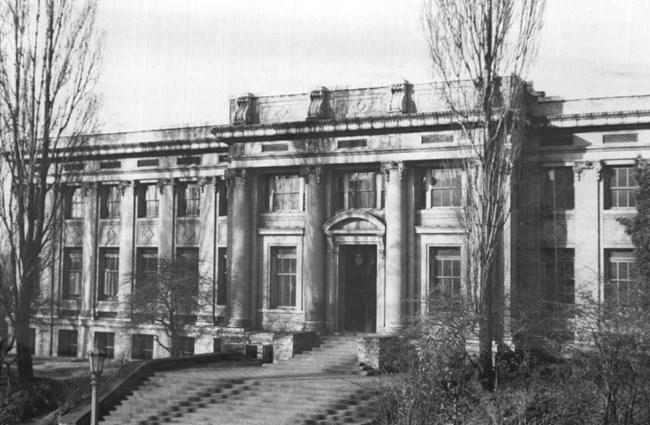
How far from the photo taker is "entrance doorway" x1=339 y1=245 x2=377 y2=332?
32.2 meters

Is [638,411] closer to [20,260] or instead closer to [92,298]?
[20,260]

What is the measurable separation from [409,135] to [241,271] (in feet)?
27.0

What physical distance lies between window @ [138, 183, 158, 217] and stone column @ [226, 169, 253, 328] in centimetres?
622

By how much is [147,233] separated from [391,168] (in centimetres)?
1270

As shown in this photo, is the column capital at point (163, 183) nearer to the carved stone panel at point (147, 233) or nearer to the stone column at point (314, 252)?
the carved stone panel at point (147, 233)

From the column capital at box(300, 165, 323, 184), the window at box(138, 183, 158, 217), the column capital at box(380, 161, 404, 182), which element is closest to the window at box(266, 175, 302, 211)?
the column capital at box(300, 165, 323, 184)

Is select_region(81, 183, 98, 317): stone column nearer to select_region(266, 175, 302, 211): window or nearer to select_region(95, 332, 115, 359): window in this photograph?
select_region(95, 332, 115, 359): window

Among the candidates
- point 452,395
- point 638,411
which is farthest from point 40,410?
point 638,411

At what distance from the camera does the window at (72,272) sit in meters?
40.2

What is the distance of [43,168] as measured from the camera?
2986 cm

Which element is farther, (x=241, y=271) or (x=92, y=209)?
(x=92, y=209)

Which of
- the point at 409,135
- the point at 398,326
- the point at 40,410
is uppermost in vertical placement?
the point at 409,135

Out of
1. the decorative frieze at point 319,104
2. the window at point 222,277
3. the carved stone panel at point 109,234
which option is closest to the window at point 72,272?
the carved stone panel at point 109,234

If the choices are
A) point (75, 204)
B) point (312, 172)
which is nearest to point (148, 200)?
point (75, 204)
